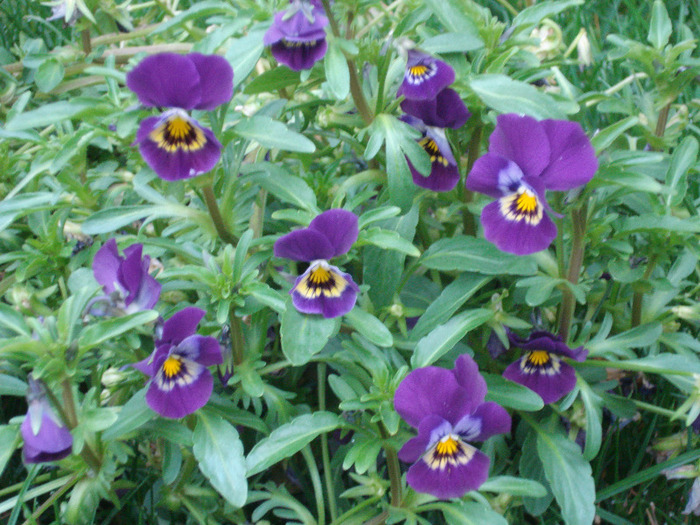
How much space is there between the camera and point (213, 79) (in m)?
1.35

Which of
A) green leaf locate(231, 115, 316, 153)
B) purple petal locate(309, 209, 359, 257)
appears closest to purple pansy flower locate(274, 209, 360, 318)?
purple petal locate(309, 209, 359, 257)

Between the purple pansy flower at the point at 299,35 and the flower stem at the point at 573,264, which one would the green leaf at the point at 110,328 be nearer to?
the purple pansy flower at the point at 299,35

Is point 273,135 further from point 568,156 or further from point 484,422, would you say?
point 484,422

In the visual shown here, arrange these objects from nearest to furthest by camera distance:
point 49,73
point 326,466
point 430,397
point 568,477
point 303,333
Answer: point 430,397 < point 303,333 < point 568,477 < point 326,466 < point 49,73

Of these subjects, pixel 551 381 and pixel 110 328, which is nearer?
pixel 110 328

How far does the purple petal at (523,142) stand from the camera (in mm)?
1326

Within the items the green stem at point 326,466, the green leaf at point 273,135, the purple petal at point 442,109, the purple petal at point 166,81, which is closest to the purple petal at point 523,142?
the purple petal at point 442,109

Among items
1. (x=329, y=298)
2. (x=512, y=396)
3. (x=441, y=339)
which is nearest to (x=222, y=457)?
(x=329, y=298)

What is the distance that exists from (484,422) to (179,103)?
2.71 ft

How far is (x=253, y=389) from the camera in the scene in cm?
144

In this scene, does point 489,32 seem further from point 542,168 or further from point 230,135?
point 230,135

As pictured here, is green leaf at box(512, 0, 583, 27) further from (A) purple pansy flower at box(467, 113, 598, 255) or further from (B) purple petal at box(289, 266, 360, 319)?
(B) purple petal at box(289, 266, 360, 319)

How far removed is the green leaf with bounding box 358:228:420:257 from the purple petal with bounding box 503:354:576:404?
0.42 m

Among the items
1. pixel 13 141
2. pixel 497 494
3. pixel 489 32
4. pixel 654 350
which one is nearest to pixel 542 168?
pixel 489 32
